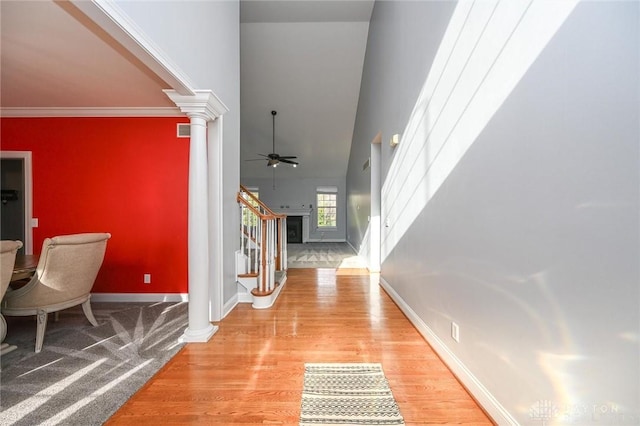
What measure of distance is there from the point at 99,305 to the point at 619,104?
4866 mm

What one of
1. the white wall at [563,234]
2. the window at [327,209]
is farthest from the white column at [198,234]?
the window at [327,209]

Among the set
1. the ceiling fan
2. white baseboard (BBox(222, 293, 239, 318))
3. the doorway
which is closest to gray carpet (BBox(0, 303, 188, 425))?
white baseboard (BBox(222, 293, 239, 318))

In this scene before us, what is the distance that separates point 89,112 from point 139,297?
254 cm

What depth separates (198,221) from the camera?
97.4 inches

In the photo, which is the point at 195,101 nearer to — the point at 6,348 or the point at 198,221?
the point at 198,221

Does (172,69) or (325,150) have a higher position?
(325,150)

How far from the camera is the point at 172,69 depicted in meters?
2.01

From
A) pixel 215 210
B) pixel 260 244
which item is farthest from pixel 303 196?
pixel 215 210

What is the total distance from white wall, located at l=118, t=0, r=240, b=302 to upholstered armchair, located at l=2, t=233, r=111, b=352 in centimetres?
127

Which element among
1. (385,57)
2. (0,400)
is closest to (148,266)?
(0,400)

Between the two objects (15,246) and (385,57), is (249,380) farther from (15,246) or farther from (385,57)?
(385,57)

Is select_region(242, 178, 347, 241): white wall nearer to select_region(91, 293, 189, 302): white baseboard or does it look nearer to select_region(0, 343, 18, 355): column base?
select_region(91, 293, 189, 302): white baseboard

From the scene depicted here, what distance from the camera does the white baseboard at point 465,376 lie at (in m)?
Result: 1.44

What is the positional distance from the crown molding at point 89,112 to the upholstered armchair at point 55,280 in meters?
1.78
